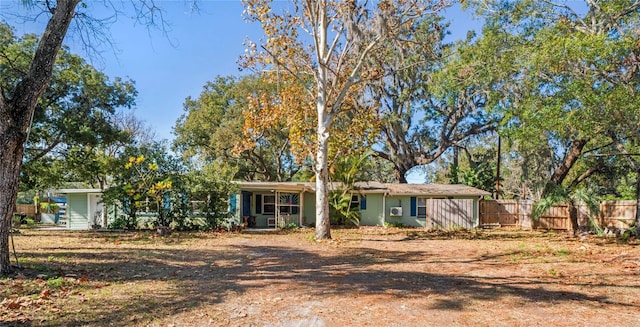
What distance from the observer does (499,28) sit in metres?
15.6

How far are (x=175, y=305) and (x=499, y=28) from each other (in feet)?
50.2

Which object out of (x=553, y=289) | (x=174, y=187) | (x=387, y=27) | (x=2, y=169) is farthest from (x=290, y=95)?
(x=553, y=289)

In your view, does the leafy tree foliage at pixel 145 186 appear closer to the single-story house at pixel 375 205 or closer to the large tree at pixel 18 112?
the single-story house at pixel 375 205

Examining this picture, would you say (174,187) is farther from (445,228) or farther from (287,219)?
(445,228)

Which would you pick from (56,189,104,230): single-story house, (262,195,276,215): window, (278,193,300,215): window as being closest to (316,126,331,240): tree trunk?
(278,193,300,215): window

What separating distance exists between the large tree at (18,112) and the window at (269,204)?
14968 millimetres

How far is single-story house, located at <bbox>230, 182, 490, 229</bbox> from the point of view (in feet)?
67.5

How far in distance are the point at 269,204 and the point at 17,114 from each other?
50.5 feet

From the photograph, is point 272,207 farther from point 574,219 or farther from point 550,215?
point 550,215

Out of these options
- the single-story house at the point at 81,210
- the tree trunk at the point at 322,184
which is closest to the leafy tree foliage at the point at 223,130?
the single-story house at the point at 81,210

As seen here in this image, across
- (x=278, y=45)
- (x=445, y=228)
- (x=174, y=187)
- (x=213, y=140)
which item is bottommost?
(x=445, y=228)

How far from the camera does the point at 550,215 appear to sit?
20.7 meters

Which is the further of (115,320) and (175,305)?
(175,305)

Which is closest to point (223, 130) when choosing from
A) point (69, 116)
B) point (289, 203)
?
point (289, 203)
